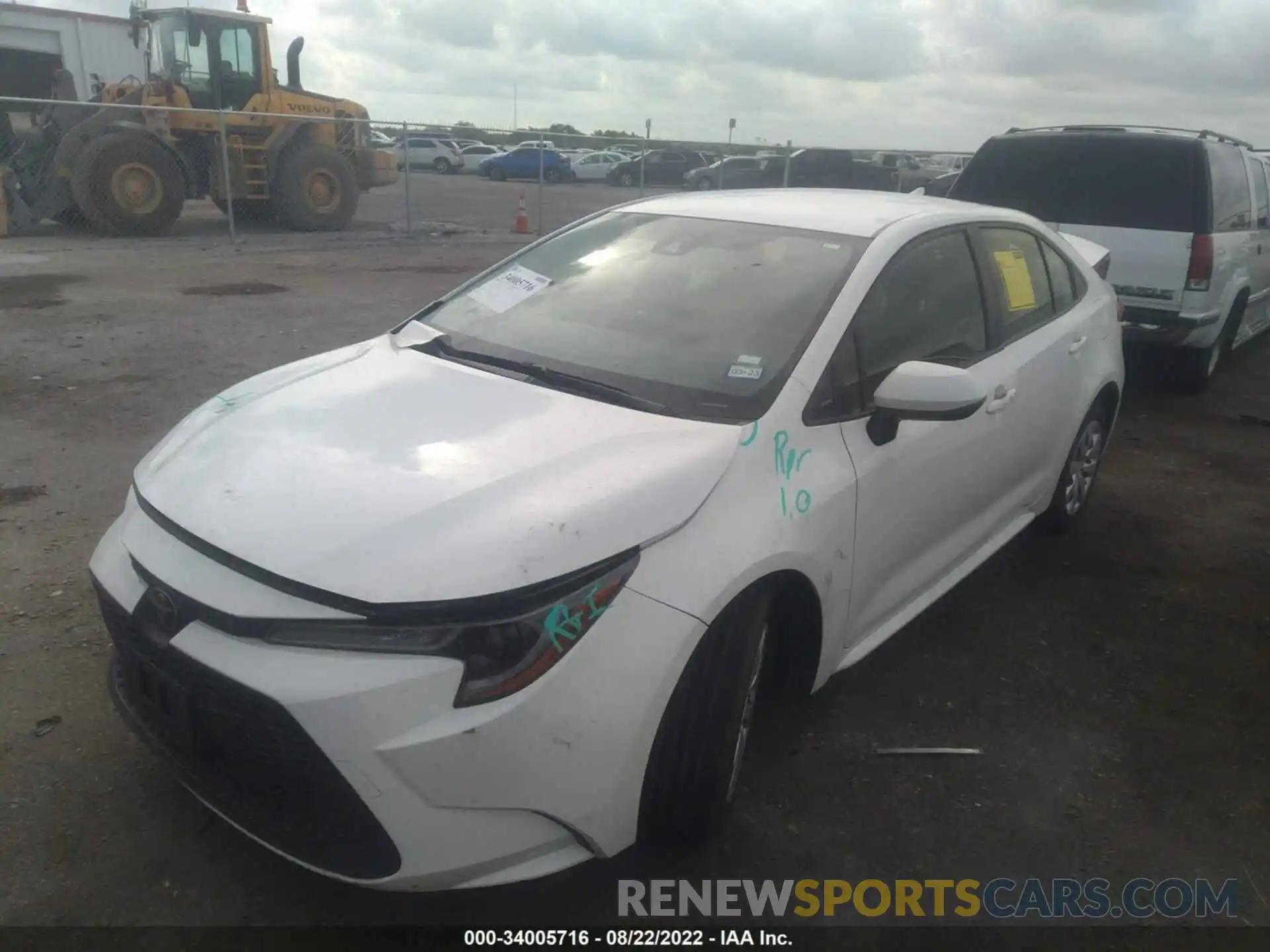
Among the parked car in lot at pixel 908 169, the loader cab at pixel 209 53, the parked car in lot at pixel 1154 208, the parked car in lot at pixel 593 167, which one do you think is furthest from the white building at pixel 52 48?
the parked car in lot at pixel 1154 208

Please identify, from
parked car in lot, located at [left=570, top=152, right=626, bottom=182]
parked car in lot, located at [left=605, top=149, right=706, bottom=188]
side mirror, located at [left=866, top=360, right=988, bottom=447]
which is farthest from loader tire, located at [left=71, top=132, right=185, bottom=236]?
parked car in lot, located at [left=570, top=152, right=626, bottom=182]

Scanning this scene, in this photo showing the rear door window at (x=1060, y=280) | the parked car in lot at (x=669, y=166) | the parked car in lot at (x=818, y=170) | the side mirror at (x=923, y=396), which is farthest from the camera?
the parked car in lot at (x=669, y=166)

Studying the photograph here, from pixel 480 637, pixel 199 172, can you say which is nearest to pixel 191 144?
pixel 199 172

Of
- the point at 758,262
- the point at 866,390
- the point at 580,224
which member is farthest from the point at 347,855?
the point at 580,224

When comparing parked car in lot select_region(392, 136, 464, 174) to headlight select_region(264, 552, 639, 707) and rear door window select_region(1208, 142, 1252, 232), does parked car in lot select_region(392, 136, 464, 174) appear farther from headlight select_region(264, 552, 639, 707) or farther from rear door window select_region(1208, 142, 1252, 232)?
headlight select_region(264, 552, 639, 707)

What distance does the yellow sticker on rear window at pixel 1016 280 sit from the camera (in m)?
3.85

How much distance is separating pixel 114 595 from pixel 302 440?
0.57 meters

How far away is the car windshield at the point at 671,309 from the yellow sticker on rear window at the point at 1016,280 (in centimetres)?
98

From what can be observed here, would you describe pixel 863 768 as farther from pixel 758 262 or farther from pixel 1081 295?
pixel 1081 295

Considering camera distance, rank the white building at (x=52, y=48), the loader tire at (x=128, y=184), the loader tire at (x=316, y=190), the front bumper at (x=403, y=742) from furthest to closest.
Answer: the white building at (x=52, y=48) → the loader tire at (x=316, y=190) → the loader tire at (x=128, y=184) → the front bumper at (x=403, y=742)

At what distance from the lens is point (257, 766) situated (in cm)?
206

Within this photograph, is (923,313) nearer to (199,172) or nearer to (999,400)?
(999,400)

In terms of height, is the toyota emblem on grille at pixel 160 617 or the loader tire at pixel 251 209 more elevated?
A: the toyota emblem on grille at pixel 160 617

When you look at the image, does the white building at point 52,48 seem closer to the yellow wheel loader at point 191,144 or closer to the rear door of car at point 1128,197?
the yellow wheel loader at point 191,144
